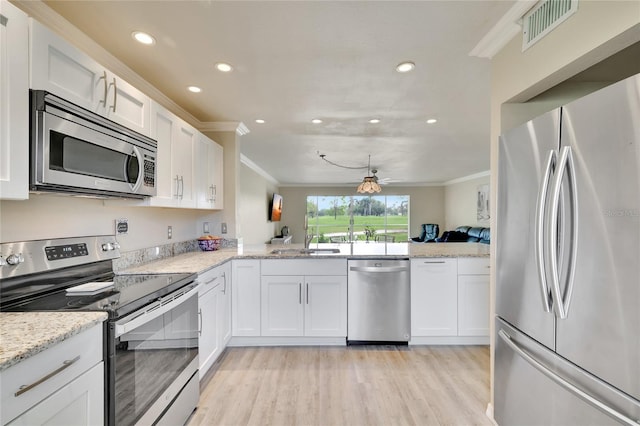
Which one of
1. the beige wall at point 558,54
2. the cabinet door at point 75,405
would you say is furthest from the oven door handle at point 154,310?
the beige wall at point 558,54

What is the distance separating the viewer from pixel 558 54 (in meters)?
1.32

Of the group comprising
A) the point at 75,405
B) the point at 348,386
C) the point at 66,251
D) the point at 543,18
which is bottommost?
the point at 348,386

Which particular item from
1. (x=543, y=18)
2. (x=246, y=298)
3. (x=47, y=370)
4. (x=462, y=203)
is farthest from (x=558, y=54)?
(x=462, y=203)

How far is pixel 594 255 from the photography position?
1021 millimetres

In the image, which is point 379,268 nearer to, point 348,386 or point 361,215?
A: point 348,386

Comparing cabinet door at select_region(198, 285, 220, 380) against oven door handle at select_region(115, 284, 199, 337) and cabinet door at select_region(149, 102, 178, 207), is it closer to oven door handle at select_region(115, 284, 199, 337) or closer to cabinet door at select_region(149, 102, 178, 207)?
oven door handle at select_region(115, 284, 199, 337)

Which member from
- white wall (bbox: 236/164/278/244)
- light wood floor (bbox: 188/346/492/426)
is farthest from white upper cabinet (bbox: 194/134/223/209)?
light wood floor (bbox: 188/346/492/426)

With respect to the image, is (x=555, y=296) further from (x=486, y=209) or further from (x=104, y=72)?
(x=486, y=209)

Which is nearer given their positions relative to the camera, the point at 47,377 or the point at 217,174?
the point at 47,377

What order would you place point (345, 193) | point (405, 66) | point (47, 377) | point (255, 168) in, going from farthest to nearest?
1. point (345, 193)
2. point (255, 168)
3. point (405, 66)
4. point (47, 377)

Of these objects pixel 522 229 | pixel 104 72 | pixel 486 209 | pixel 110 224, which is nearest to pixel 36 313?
pixel 110 224

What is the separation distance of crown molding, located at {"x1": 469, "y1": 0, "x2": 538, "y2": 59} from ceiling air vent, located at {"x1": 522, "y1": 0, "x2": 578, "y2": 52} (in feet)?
0.13

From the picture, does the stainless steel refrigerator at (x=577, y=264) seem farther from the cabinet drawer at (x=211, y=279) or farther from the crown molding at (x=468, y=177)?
Result: the crown molding at (x=468, y=177)

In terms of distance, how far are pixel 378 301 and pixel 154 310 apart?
2.04 m
